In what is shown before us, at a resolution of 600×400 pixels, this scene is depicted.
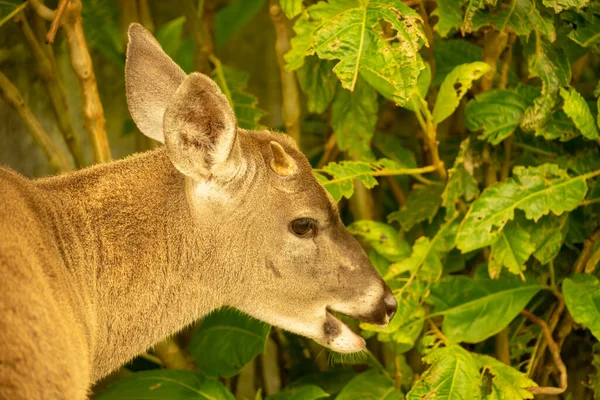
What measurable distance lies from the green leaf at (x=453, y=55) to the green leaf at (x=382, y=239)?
55 centimetres

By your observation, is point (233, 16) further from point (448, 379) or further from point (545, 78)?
point (448, 379)

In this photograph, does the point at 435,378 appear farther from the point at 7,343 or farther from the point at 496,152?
the point at 7,343

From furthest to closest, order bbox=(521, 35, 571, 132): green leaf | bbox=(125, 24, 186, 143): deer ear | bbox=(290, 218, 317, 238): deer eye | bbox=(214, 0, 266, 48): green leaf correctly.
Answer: bbox=(214, 0, 266, 48): green leaf < bbox=(521, 35, 571, 132): green leaf < bbox=(125, 24, 186, 143): deer ear < bbox=(290, 218, 317, 238): deer eye

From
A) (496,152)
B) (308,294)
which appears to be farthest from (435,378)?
(496,152)

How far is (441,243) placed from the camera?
285 cm

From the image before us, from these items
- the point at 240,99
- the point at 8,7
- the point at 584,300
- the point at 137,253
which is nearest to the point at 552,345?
the point at 584,300

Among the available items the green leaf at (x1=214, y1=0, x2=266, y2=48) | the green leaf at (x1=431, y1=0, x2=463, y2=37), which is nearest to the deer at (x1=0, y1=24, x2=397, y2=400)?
the green leaf at (x1=431, y1=0, x2=463, y2=37)

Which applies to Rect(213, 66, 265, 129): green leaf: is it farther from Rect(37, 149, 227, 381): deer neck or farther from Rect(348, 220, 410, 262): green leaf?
Rect(37, 149, 227, 381): deer neck

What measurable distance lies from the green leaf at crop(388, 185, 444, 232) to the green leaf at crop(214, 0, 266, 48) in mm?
1089

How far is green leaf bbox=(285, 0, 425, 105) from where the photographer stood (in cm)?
233

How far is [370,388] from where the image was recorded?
2945 mm

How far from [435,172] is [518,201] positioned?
58 centimetres

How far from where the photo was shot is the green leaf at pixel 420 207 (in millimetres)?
2945

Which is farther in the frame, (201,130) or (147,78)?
(147,78)
